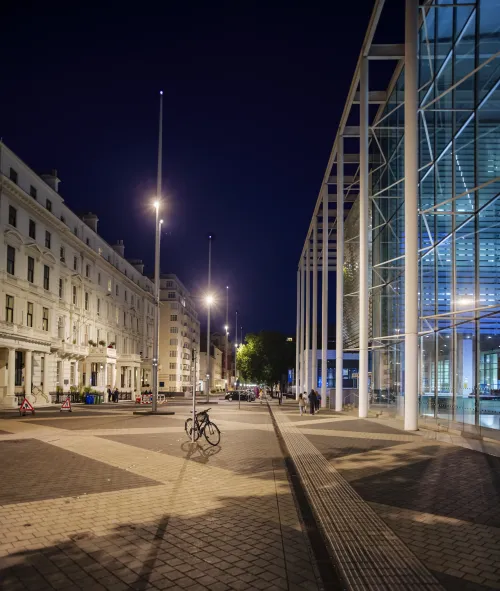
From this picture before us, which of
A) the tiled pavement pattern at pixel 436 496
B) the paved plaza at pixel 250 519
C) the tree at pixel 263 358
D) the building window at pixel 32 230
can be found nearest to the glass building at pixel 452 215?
the tiled pavement pattern at pixel 436 496

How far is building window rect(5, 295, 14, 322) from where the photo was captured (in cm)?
3675

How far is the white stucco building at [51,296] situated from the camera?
36.2 metres

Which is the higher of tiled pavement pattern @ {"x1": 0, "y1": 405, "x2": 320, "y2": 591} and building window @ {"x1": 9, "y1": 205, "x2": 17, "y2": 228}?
building window @ {"x1": 9, "y1": 205, "x2": 17, "y2": 228}

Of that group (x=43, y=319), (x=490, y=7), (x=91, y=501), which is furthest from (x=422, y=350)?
(x=43, y=319)

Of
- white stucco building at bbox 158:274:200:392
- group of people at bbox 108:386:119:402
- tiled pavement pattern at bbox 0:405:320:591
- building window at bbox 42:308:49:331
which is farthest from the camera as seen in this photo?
white stucco building at bbox 158:274:200:392

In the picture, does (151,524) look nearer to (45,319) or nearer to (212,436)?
(212,436)

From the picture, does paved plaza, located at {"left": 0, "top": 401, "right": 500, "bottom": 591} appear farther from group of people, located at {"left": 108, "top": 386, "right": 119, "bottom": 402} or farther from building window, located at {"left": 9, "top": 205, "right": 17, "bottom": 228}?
group of people, located at {"left": 108, "top": 386, "right": 119, "bottom": 402}

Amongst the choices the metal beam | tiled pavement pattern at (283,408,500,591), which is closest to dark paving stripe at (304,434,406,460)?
tiled pavement pattern at (283,408,500,591)

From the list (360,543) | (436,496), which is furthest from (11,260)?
(360,543)

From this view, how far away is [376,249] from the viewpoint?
31.5 metres

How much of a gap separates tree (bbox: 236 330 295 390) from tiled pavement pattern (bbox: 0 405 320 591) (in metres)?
66.0

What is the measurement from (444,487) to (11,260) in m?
34.8

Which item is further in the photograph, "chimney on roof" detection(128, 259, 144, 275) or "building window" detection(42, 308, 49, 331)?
"chimney on roof" detection(128, 259, 144, 275)

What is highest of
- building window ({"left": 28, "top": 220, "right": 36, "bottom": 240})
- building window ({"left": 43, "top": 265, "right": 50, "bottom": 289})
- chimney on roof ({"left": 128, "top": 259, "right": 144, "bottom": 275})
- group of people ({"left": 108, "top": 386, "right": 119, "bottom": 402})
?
chimney on roof ({"left": 128, "top": 259, "right": 144, "bottom": 275})
